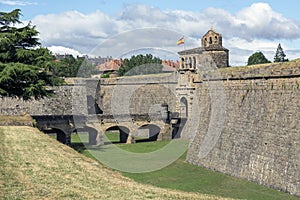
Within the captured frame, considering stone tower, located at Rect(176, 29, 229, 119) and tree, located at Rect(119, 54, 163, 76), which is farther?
tree, located at Rect(119, 54, 163, 76)

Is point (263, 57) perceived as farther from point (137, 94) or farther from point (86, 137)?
point (86, 137)

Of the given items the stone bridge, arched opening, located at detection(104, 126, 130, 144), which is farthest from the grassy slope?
arched opening, located at detection(104, 126, 130, 144)

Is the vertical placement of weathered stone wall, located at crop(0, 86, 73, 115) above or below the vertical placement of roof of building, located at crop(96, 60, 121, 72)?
below

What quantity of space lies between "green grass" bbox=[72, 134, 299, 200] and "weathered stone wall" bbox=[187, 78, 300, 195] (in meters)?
0.40

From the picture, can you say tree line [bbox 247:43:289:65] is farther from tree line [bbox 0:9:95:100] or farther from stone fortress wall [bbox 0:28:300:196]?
tree line [bbox 0:9:95:100]

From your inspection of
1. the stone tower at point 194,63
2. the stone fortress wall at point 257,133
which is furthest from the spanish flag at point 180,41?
the stone fortress wall at point 257,133

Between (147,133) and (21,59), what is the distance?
14.9 meters

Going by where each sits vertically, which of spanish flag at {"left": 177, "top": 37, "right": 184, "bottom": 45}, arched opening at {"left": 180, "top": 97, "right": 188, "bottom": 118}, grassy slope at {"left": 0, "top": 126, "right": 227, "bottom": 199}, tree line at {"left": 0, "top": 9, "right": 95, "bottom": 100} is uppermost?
spanish flag at {"left": 177, "top": 37, "right": 184, "bottom": 45}

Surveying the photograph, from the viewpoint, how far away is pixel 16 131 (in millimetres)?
19703

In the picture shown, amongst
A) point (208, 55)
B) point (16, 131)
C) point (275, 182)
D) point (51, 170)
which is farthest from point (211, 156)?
point (208, 55)

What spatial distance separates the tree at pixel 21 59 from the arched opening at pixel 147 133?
37.5 feet

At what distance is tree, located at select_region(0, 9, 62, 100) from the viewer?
23469 millimetres

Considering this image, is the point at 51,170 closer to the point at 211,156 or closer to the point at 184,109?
the point at 211,156

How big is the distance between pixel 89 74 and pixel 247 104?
4885 centimetres
